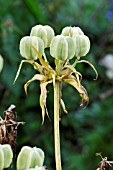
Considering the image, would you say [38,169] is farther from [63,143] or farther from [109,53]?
[109,53]

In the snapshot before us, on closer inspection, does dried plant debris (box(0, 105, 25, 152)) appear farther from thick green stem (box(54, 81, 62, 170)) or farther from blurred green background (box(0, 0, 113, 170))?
blurred green background (box(0, 0, 113, 170))

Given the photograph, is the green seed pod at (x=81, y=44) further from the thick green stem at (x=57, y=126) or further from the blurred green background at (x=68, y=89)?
the blurred green background at (x=68, y=89)

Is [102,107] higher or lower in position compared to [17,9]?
lower

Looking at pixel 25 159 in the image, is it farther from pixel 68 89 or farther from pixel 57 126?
pixel 68 89

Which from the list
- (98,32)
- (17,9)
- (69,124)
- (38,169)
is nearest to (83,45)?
(38,169)

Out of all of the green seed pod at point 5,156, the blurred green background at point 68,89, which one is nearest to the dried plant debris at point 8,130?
the green seed pod at point 5,156

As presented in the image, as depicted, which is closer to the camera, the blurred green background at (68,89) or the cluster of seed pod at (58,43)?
the cluster of seed pod at (58,43)

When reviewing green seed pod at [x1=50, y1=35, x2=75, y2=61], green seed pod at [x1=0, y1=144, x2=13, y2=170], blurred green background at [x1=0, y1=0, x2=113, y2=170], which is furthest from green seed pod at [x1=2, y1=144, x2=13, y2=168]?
blurred green background at [x1=0, y1=0, x2=113, y2=170]
